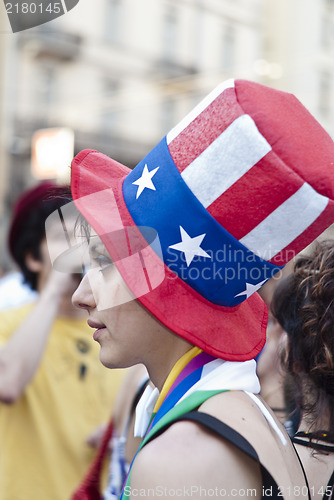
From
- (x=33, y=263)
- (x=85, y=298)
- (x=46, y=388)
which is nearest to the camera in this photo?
(x=85, y=298)

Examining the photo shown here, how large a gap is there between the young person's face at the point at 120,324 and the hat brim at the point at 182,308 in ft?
0.15

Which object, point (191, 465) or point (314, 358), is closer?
point (191, 465)

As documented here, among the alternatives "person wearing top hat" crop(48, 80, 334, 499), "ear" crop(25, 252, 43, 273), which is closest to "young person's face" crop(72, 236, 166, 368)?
"person wearing top hat" crop(48, 80, 334, 499)

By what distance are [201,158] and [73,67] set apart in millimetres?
17957

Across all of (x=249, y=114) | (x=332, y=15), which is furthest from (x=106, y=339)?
(x=332, y=15)

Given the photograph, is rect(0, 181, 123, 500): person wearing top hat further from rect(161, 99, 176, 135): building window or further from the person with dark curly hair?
rect(161, 99, 176, 135): building window

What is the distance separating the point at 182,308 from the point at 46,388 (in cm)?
124

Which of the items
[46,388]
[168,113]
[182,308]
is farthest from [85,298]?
[168,113]

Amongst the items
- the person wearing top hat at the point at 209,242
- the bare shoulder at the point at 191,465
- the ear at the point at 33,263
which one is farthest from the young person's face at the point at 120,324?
the ear at the point at 33,263

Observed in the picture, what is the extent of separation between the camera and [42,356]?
2195 mm

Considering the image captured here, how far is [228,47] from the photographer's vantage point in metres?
16.8

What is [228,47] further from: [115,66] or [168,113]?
[115,66]

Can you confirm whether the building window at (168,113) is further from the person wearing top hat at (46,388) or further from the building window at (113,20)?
the person wearing top hat at (46,388)

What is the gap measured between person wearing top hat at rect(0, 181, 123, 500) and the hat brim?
27.9 inches
